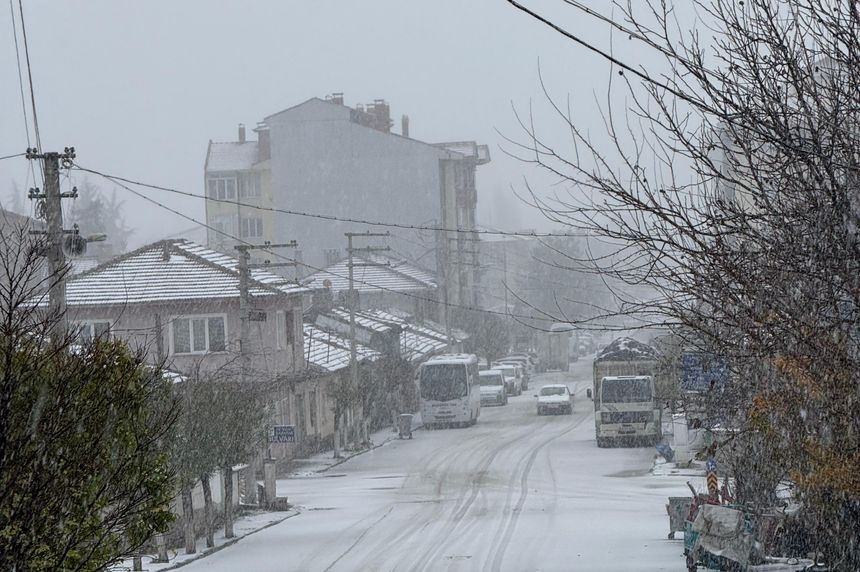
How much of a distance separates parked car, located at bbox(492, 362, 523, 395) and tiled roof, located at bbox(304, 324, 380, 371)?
18215 mm

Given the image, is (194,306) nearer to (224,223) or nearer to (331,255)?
(331,255)

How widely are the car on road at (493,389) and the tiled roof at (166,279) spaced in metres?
22.7

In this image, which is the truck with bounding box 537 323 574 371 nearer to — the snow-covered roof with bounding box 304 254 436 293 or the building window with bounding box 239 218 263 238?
the snow-covered roof with bounding box 304 254 436 293

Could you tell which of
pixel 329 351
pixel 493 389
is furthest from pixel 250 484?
pixel 493 389

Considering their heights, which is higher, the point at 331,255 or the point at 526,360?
the point at 331,255

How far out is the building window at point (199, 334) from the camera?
128ft

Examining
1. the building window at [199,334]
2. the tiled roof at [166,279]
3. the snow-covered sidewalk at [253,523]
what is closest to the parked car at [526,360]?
the snow-covered sidewalk at [253,523]

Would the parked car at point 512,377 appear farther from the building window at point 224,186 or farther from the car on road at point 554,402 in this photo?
the building window at point 224,186

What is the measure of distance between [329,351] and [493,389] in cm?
1919

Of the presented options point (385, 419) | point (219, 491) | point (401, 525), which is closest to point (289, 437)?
point (219, 491)

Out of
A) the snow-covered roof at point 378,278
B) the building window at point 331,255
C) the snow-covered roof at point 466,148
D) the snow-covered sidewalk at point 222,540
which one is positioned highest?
the snow-covered roof at point 466,148

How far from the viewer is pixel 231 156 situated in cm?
8769

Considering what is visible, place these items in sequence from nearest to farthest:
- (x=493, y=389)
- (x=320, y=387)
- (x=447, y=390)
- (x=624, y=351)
Result: (x=624, y=351) → (x=320, y=387) → (x=447, y=390) → (x=493, y=389)

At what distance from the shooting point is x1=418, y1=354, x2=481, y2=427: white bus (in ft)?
163
